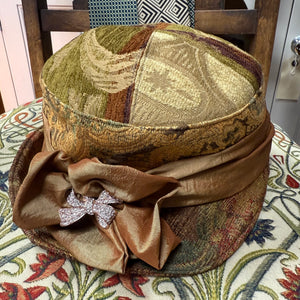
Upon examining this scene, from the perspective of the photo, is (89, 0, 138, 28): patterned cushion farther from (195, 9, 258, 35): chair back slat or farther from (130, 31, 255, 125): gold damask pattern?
(130, 31, 255, 125): gold damask pattern

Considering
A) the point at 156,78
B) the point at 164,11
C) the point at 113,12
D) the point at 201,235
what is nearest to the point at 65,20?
the point at 113,12

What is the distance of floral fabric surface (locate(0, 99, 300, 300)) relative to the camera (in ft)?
1.57

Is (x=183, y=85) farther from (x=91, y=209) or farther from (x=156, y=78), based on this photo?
(x=91, y=209)

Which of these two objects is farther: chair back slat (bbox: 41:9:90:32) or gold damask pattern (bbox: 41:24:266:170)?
chair back slat (bbox: 41:9:90:32)

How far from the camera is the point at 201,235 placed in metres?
0.52

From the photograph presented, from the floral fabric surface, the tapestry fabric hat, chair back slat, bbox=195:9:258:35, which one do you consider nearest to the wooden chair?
chair back slat, bbox=195:9:258:35

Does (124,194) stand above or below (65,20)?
below

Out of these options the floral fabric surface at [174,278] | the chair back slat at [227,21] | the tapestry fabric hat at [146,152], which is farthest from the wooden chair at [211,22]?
the floral fabric surface at [174,278]

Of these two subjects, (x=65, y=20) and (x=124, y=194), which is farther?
(x=65, y=20)

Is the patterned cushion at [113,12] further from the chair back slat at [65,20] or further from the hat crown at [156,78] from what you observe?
the hat crown at [156,78]

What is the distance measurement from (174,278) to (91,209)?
0.17 meters

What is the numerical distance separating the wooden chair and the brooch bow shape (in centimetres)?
60

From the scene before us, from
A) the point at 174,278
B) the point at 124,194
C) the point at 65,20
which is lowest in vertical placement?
the point at 174,278

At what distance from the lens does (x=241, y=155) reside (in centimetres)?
51
